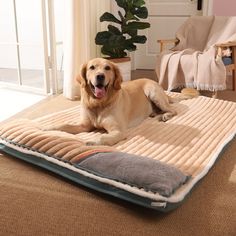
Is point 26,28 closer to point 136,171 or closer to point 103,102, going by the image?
point 103,102

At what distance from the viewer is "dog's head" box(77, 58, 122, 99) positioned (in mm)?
2119

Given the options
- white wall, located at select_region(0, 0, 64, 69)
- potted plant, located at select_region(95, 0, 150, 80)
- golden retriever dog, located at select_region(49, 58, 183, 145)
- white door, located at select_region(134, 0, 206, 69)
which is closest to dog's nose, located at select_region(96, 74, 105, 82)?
golden retriever dog, located at select_region(49, 58, 183, 145)

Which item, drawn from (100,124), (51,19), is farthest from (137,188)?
(51,19)

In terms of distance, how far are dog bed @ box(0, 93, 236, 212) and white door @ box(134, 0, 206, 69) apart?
2608 millimetres

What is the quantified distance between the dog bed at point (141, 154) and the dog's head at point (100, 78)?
270mm

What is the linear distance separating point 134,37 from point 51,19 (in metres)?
0.91

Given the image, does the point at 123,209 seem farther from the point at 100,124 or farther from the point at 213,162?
the point at 100,124

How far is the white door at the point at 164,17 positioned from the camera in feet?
15.7

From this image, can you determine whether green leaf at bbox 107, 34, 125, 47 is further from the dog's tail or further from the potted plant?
the dog's tail

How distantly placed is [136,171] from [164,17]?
3.90 metres

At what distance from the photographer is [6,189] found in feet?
4.87

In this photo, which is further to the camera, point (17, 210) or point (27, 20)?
point (27, 20)

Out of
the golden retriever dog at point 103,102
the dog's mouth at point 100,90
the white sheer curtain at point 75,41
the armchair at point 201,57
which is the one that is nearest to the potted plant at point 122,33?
the white sheer curtain at point 75,41

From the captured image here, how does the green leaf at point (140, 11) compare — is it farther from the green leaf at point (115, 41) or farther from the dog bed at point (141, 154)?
the dog bed at point (141, 154)
